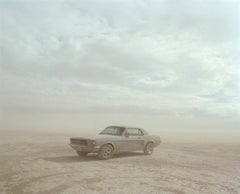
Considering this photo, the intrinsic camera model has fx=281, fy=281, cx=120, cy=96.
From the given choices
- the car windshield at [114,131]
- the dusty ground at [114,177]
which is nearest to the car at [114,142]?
the car windshield at [114,131]

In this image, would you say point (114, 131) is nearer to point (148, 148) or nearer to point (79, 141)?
point (79, 141)

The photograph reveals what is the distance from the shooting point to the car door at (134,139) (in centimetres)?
1292

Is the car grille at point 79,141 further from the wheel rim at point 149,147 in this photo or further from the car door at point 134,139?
the wheel rim at point 149,147

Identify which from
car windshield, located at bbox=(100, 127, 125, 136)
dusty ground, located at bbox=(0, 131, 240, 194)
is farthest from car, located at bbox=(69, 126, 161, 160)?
dusty ground, located at bbox=(0, 131, 240, 194)

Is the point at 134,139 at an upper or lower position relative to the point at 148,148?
upper

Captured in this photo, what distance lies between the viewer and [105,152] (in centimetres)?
1184

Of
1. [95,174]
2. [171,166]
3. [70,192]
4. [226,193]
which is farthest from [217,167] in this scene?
[70,192]

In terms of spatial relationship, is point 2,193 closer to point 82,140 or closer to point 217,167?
point 82,140

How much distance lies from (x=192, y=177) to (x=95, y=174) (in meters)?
A: 2.96

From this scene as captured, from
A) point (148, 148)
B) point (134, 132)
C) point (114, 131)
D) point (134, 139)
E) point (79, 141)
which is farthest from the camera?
point (148, 148)

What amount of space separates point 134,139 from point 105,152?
6.18 ft

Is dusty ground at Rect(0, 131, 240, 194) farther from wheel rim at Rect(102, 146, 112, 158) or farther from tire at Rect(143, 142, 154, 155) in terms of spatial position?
tire at Rect(143, 142, 154, 155)

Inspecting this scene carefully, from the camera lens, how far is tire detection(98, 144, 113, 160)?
1164cm

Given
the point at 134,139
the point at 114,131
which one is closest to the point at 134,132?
the point at 134,139
